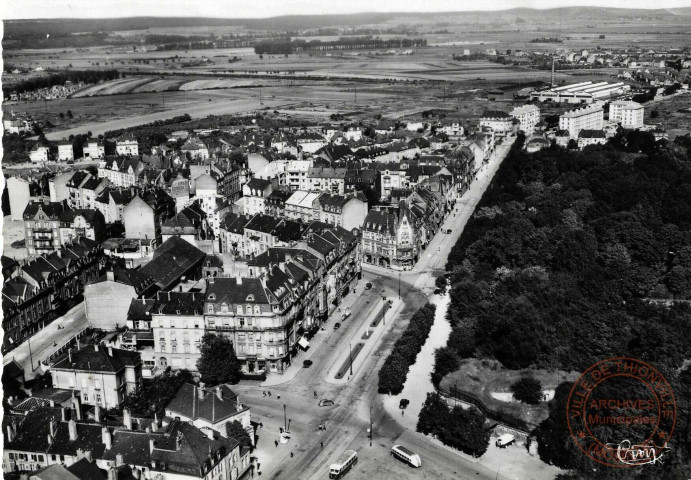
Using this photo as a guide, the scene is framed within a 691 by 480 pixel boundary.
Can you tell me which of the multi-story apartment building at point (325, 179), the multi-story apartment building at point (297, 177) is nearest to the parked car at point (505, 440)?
the multi-story apartment building at point (325, 179)

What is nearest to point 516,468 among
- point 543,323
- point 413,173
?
point 543,323

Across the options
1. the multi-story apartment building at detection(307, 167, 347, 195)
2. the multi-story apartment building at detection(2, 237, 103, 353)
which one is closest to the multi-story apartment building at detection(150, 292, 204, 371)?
the multi-story apartment building at detection(2, 237, 103, 353)

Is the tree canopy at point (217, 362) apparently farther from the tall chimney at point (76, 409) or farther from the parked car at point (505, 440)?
the parked car at point (505, 440)

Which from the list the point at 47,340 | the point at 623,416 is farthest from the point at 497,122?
the point at 623,416

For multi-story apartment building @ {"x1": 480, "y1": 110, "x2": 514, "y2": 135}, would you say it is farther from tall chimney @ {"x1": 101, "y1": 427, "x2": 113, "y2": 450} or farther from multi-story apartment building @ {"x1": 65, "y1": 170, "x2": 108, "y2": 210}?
tall chimney @ {"x1": 101, "y1": 427, "x2": 113, "y2": 450}

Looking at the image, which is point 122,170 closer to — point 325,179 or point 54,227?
point 325,179

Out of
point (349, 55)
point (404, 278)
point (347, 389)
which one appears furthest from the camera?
point (349, 55)

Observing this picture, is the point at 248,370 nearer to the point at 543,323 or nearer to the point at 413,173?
the point at 543,323
